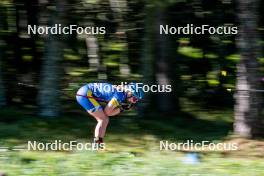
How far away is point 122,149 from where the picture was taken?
34.3ft

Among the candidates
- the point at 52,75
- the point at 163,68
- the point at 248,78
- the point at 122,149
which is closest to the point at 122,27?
the point at 163,68

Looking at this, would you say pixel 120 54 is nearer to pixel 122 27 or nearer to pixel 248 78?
pixel 122 27

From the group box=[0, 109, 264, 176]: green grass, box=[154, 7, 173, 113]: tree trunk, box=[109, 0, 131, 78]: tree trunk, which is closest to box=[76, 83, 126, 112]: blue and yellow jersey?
box=[0, 109, 264, 176]: green grass

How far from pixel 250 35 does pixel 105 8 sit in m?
4.53

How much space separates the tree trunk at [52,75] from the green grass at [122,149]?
11.5 inches

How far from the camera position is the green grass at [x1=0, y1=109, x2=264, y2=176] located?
8.55 m

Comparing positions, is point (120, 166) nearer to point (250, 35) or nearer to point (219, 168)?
point (219, 168)

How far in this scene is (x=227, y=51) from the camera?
1489 cm

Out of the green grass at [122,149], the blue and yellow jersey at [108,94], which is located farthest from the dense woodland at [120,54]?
the blue and yellow jersey at [108,94]

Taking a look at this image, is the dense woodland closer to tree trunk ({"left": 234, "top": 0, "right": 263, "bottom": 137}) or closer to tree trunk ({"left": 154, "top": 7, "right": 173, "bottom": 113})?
tree trunk ({"left": 154, "top": 7, "right": 173, "bottom": 113})

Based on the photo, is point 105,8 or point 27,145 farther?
point 105,8

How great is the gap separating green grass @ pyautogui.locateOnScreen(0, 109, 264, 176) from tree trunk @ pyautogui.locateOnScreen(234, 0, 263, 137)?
2.46 feet

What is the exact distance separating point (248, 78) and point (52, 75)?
12.7 ft

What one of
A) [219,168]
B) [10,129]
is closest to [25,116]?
[10,129]
